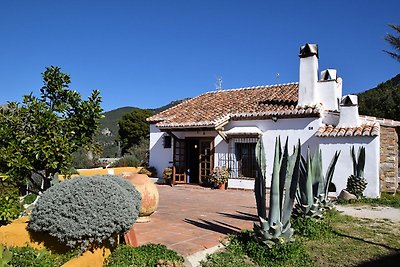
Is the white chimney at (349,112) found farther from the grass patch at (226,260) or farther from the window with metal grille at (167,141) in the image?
the grass patch at (226,260)

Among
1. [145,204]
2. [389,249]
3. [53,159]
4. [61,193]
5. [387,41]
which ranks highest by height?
[387,41]

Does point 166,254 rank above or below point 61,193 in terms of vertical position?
below

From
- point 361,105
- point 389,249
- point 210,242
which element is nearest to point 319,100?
point 389,249

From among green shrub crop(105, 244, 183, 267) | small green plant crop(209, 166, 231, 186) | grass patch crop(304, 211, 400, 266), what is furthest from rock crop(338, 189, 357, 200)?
green shrub crop(105, 244, 183, 267)

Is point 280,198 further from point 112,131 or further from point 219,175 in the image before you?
point 112,131

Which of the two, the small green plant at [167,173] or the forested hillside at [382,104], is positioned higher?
the forested hillside at [382,104]

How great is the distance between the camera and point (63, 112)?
6.52m

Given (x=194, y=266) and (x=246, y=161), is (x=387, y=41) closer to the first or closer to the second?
(x=246, y=161)

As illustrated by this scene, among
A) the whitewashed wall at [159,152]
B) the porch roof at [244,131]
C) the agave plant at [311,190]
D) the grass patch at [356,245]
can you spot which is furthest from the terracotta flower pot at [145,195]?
the whitewashed wall at [159,152]

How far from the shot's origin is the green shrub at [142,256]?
476cm

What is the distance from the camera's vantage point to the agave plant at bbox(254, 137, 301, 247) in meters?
5.40

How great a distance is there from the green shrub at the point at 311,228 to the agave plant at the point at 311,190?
0.18 meters

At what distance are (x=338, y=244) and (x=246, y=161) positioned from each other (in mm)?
9811

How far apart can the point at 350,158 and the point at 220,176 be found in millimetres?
5491
